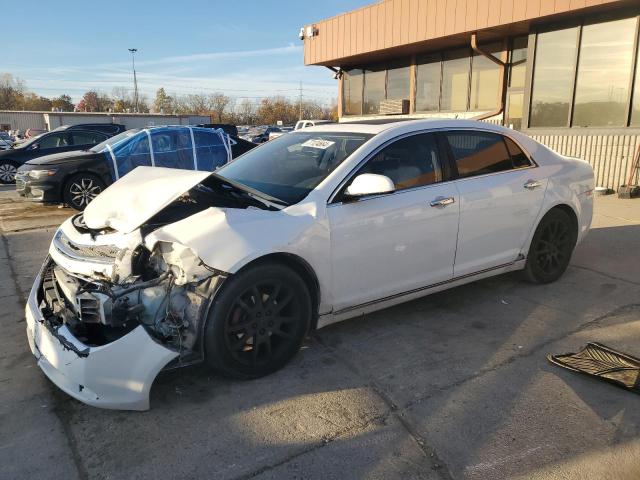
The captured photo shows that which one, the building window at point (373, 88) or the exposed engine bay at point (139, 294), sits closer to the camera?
the exposed engine bay at point (139, 294)

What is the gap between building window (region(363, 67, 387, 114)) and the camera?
17.2 meters

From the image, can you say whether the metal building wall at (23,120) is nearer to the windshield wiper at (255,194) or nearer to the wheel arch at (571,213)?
the windshield wiper at (255,194)

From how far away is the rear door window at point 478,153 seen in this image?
394cm

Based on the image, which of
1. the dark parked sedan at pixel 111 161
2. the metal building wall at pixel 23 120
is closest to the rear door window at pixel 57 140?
the dark parked sedan at pixel 111 161

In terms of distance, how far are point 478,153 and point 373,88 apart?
14.3m

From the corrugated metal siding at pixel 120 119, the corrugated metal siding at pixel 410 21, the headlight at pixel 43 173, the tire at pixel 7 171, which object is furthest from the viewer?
the corrugated metal siding at pixel 120 119

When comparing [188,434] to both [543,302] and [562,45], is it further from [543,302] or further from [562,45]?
[562,45]

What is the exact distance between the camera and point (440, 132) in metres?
3.90

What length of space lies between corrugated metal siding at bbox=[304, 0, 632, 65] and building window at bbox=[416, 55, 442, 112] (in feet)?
4.38

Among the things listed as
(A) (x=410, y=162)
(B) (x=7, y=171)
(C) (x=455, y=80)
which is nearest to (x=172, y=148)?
(A) (x=410, y=162)

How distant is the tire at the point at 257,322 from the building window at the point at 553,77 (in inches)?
411

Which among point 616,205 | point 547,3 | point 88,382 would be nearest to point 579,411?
point 88,382

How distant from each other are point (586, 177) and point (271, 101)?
10212 centimetres

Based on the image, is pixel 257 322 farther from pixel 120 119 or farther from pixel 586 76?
pixel 120 119
